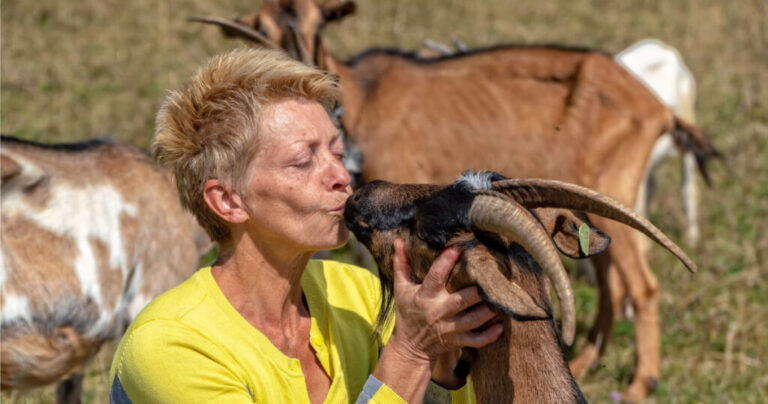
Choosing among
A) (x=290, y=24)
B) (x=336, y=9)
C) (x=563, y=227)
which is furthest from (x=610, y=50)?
(x=563, y=227)

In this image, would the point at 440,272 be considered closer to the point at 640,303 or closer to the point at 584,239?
the point at 584,239

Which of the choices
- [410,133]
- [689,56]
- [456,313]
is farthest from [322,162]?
[689,56]

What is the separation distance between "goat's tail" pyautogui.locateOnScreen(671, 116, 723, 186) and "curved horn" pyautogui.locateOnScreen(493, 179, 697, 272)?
426 cm

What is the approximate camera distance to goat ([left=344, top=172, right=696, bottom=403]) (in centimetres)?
248

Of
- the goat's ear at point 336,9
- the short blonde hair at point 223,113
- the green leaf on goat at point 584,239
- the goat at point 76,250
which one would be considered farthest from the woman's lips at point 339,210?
the goat's ear at point 336,9

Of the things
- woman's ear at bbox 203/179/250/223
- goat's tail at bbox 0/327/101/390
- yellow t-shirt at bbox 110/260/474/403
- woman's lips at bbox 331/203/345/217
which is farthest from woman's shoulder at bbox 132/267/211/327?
goat's tail at bbox 0/327/101/390

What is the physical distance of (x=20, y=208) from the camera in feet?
14.9

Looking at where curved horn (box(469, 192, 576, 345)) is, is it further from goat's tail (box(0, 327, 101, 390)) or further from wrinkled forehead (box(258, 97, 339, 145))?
goat's tail (box(0, 327, 101, 390))

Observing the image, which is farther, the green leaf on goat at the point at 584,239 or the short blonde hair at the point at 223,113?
the short blonde hair at the point at 223,113

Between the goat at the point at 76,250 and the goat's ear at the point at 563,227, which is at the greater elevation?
the goat's ear at the point at 563,227

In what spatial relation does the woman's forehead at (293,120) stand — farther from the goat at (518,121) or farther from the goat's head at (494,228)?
the goat at (518,121)

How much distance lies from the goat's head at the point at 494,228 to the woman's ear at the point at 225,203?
299 millimetres

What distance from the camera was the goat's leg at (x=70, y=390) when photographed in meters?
5.01

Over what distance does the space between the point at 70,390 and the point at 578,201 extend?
3.33 meters
